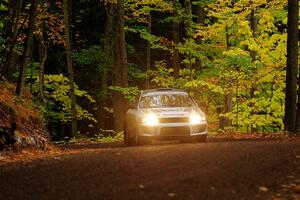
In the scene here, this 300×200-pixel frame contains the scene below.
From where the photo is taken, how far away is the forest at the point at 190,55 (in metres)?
17.3

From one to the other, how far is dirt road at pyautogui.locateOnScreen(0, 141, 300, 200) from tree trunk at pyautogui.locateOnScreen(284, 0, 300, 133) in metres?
5.28

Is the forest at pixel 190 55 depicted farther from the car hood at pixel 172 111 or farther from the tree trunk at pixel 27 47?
the car hood at pixel 172 111

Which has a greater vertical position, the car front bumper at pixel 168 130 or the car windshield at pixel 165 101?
the car windshield at pixel 165 101

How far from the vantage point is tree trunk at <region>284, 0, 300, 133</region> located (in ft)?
51.4

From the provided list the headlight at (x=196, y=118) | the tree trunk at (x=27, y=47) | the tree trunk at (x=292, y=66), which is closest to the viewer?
the headlight at (x=196, y=118)

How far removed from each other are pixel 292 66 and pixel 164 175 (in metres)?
8.88

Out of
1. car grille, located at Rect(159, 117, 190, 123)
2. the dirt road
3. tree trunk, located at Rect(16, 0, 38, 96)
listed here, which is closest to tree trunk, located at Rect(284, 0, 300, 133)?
car grille, located at Rect(159, 117, 190, 123)

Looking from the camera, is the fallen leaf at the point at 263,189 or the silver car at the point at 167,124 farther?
the silver car at the point at 167,124

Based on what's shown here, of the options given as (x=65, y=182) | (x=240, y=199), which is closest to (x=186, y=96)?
(x=65, y=182)

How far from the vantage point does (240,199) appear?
21.9 feet

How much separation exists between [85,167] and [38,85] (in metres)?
21.1

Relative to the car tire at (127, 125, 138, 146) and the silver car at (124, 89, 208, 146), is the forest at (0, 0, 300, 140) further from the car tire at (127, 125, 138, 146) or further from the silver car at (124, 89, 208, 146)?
the car tire at (127, 125, 138, 146)

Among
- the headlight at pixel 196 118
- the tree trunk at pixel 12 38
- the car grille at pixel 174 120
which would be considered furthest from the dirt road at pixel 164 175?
the tree trunk at pixel 12 38

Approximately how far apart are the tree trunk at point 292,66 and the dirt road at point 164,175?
5.28 metres
